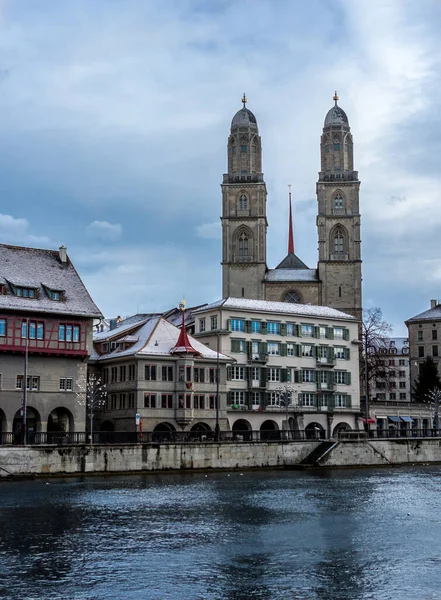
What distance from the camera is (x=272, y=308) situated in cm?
9438

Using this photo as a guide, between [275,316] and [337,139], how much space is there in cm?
5738

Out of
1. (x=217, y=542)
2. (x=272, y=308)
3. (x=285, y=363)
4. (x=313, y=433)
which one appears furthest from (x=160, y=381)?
(x=217, y=542)

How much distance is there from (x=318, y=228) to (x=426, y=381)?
27.8 m

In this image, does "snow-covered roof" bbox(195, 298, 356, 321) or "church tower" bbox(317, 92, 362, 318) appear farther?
"church tower" bbox(317, 92, 362, 318)

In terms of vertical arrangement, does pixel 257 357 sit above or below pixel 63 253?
below

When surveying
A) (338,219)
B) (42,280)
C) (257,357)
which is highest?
(338,219)

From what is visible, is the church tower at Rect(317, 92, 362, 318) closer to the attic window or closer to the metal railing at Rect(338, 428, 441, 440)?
the metal railing at Rect(338, 428, 441, 440)

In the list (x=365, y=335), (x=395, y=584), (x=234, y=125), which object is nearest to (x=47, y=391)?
(x=395, y=584)

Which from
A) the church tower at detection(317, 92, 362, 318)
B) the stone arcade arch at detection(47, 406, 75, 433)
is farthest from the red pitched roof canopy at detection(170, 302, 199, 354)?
the church tower at detection(317, 92, 362, 318)

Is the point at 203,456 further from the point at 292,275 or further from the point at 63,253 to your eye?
the point at 292,275

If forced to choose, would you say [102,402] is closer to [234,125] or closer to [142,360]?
[142,360]

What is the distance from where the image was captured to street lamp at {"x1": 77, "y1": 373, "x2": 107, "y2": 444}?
74938 millimetres

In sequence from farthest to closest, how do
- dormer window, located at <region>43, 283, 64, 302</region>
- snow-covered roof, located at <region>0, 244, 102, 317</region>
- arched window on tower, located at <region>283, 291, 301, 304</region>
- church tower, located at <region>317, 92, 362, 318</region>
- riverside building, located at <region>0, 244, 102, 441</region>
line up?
1. church tower, located at <region>317, 92, 362, 318</region>
2. arched window on tower, located at <region>283, 291, 301, 304</region>
3. dormer window, located at <region>43, 283, 64, 302</region>
4. snow-covered roof, located at <region>0, 244, 102, 317</region>
5. riverside building, located at <region>0, 244, 102, 441</region>

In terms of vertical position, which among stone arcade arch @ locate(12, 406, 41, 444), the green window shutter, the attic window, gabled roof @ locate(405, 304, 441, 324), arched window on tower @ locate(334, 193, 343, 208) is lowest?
stone arcade arch @ locate(12, 406, 41, 444)
